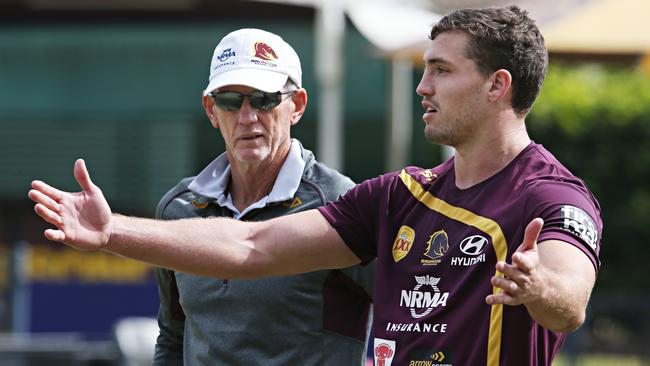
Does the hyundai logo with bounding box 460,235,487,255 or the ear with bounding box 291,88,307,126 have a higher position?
the ear with bounding box 291,88,307,126

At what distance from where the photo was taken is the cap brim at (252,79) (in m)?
4.74

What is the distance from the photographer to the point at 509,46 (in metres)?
3.94

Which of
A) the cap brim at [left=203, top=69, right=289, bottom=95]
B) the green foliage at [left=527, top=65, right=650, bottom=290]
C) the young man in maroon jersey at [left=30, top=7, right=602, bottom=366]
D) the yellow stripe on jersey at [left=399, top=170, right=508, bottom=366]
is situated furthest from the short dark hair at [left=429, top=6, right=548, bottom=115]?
the green foliage at [left=527, top=65, right=650, bottom=290]

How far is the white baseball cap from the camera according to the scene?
15.6 ft

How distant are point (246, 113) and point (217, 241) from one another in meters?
0.66

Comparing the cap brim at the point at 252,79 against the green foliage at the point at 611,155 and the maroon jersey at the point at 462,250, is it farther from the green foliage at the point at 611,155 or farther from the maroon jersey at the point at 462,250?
the green foliage at the point at 611,155

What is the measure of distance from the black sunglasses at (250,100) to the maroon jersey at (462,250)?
2.35 ft

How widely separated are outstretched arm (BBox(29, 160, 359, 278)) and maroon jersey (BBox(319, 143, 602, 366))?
7.9 inches

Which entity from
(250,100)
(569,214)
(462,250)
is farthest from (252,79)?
(569,214)

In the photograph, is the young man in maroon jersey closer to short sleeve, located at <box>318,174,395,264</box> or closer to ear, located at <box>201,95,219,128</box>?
short sleeve, located at <box>318,174,395,264</box>

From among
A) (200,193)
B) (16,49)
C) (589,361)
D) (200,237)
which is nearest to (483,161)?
(200,237)

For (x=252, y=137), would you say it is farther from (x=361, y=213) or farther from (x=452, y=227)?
(x=452, y=227)

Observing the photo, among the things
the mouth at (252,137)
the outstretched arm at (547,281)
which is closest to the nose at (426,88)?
the outstretched arm at (547,281)

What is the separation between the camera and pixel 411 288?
3.98m
